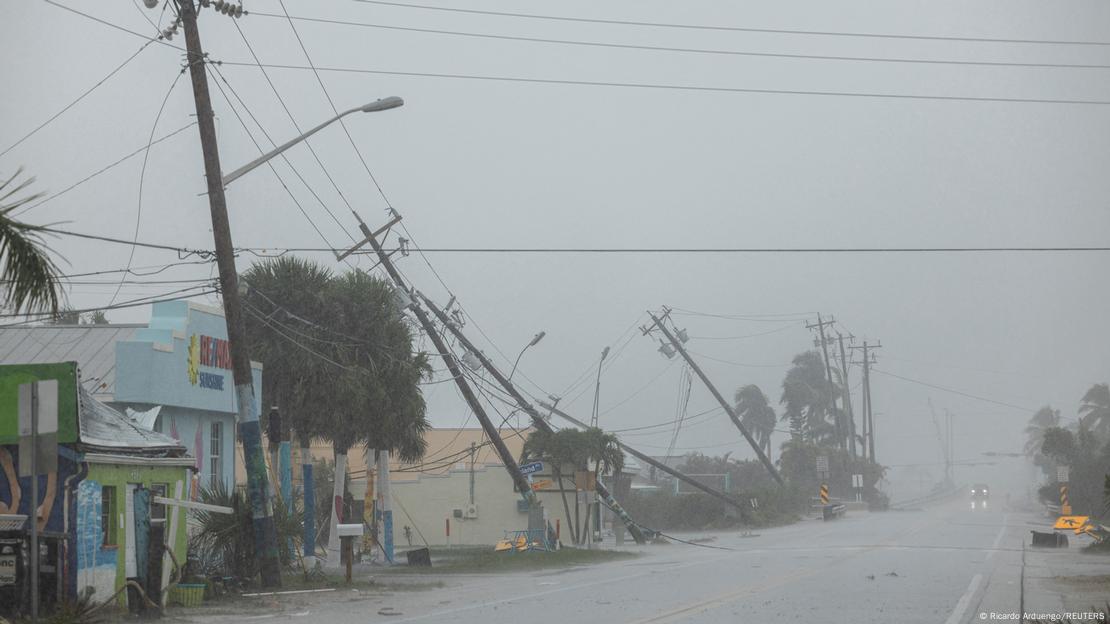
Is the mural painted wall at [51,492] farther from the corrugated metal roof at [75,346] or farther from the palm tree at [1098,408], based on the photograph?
the palm tree at [1098,408]

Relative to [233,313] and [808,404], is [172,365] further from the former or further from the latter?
[808,404]

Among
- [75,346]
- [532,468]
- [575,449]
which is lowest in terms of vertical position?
[532,468]

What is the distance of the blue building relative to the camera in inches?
1053

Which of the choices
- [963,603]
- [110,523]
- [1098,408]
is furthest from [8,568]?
[1098,408]

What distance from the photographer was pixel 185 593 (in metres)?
19.5

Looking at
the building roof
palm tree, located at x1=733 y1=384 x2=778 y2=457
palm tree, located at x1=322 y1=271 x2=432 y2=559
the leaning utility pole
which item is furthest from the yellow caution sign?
palm tree, located at x1=733 y1=384 x2=778 y2=457

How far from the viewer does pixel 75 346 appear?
29391mm

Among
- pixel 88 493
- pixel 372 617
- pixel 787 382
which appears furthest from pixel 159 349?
pixel 787 382

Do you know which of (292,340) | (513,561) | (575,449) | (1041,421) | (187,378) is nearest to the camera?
(187,378)

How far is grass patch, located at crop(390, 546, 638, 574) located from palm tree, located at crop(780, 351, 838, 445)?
91315 mm

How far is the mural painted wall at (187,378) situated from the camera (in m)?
26.8

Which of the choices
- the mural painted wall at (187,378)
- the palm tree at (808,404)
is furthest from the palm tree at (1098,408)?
the mural painted wall at (187,378)

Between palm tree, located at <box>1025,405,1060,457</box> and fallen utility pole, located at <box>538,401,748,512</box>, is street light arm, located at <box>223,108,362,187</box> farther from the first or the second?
palm tree, located at <box>1025,405,1060,457</box>

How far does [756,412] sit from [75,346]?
10283 centimetres
